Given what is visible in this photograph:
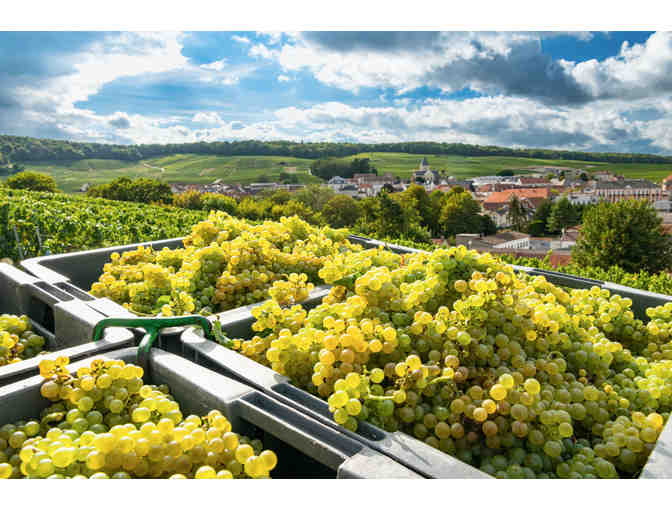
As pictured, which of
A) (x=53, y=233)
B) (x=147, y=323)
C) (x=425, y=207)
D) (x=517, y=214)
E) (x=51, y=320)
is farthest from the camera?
(x=517, y=214)

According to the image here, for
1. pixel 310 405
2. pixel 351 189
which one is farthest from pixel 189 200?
pixel 310 405

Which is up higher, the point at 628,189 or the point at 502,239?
the point at 628,189

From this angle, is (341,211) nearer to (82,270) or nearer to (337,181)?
(337,181)

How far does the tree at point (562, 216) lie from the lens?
62.2 metres

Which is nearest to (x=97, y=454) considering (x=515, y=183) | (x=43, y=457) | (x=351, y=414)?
(x=43, y=457)

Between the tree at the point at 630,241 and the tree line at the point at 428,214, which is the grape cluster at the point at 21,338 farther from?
the tree at the point at 630,241

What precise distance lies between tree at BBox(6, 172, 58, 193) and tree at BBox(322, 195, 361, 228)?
32761mm

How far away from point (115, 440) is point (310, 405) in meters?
0.46

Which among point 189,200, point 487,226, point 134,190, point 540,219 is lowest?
point 487,226

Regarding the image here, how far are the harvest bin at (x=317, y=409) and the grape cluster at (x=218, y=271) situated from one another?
0.82ft

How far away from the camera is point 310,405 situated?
1154mm

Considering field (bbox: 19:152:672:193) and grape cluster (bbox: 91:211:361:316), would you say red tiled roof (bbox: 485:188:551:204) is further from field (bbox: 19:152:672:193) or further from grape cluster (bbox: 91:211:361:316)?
grape cluster (bbox: 91:211:361:316)

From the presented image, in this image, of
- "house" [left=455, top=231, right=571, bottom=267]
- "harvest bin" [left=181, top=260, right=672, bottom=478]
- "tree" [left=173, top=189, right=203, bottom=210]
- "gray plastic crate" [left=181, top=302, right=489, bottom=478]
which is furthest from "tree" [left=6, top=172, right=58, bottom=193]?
"gray plastic crate" [left=181, top=302, right=489, bottom=478]

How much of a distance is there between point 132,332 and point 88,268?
1812 mm
